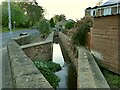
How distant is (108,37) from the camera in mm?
11242

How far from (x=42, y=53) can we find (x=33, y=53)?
166 centimetres

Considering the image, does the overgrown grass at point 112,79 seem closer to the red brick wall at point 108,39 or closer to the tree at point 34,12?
the red brick wall at point 108,39

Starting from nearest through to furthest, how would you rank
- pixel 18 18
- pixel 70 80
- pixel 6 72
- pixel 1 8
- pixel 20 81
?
pixel 20 81 → pixel 6 72 → pixel 70 80 → pixel 1 8 → pixel 18 18

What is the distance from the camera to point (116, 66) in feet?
33.5

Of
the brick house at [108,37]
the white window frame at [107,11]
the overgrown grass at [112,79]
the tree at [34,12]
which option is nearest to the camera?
the overgrown grass at [112,79]

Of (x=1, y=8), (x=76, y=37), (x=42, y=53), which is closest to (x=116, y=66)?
(x=76, y=37)

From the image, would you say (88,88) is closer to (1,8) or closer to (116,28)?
(116,28)

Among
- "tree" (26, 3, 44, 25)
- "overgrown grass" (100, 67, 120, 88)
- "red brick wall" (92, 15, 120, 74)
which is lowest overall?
"overgrown grass" (100, 67, 120, 88)

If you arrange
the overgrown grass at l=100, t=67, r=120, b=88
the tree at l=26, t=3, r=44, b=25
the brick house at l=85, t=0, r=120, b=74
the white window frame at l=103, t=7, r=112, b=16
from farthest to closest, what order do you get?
the tree at l=26, t=3, r=44, b=25
the white window frame at l=103, t=7, r=112, b=16
the brick house at l=85, t=0, r=120, b=74
the overgrown grass at l=100, t=67, r=120, b=88

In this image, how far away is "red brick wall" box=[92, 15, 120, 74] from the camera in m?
10.4

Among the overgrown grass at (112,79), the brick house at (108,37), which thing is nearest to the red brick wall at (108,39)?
the brick house at (108,37)

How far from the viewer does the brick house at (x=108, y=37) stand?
33.8ft

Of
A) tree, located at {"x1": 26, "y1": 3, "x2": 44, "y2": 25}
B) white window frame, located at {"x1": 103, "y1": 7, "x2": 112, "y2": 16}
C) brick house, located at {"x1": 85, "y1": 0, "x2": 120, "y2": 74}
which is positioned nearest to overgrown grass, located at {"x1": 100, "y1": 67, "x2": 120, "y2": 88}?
brick house, located at {"x1": 85, "y1": 0, "x2": 120, "y2": 74}

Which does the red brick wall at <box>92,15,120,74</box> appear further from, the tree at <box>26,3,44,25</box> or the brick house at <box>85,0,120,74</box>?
the tree at <box>26,3,44,25</box>
